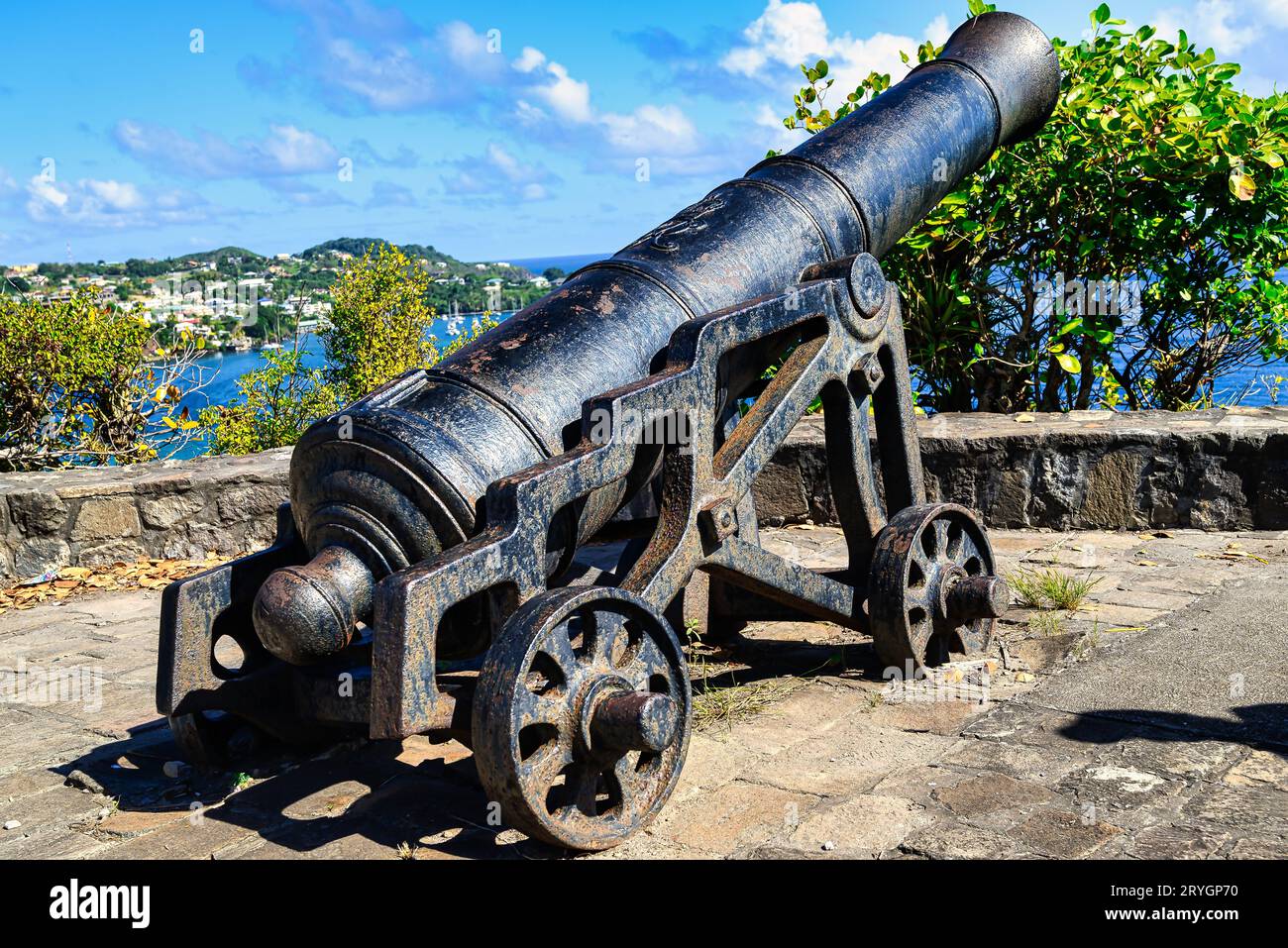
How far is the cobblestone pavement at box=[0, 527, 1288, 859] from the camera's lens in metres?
3.01

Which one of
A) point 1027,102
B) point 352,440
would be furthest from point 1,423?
point 1027,102

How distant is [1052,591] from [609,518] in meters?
1.98

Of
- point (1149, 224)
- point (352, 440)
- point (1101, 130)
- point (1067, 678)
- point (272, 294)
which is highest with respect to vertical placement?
point (272, 294)

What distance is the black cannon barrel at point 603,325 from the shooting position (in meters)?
3.17

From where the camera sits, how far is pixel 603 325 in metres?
3.66

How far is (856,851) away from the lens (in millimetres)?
2906

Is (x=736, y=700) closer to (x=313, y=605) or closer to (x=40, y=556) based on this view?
(x=313, y=605)

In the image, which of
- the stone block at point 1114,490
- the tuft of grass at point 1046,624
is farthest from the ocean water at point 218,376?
the tuft of grass at point 1046,624

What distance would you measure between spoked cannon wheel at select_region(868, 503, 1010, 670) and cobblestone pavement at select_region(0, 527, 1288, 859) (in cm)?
16

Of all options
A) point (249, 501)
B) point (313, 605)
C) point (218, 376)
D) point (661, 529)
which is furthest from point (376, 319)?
point (313, 605)

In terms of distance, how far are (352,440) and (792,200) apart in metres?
1.78

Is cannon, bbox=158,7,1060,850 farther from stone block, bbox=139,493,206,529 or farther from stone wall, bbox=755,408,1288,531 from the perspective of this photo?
stone block, bbox=139,493,206,529

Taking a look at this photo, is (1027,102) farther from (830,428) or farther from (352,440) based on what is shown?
(352,440)

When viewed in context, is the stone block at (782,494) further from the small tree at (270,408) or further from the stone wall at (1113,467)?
the small tree at (270,408)
